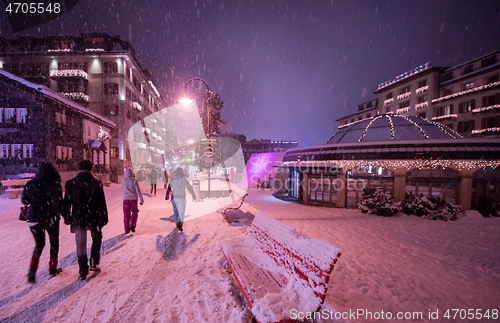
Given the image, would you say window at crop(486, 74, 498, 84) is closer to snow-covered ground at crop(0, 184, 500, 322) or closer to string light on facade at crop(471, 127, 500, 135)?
string light on facade at crop(471, 127, 500, 135)

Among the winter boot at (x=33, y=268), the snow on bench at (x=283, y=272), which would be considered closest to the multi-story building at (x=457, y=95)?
the snow on bench at (x=283, y=272)

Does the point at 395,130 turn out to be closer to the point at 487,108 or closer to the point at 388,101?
the point at 487,108

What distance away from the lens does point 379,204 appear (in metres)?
10.2

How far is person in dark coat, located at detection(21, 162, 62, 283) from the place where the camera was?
12.3ft

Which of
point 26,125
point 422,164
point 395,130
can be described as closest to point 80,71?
point 26,125

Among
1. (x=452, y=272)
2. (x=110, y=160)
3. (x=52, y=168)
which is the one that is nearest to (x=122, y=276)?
(x=52, y=168)

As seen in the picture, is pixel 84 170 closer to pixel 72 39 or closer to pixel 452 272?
pixel 452 272

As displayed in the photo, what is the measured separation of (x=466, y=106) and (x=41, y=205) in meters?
42.6

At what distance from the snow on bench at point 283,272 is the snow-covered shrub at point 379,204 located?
8494 mm

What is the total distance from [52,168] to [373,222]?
1056 centimetres

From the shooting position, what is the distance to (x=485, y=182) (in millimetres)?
10242

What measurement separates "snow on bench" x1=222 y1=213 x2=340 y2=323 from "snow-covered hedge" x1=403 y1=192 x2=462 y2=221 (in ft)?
31.7

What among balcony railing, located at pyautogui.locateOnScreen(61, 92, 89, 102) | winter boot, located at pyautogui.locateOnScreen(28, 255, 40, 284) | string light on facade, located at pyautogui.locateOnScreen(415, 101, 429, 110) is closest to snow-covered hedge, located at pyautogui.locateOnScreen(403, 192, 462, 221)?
winter boot, located at pyautogui.locateOnScreen(28, 255, 40, 284)

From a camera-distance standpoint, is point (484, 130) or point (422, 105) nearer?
point (484, 130)
